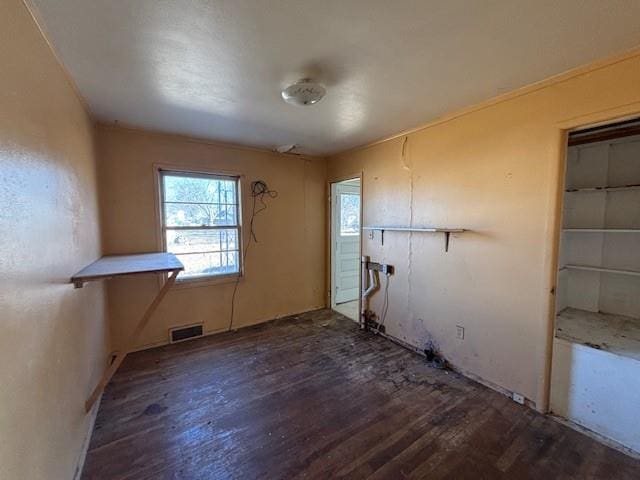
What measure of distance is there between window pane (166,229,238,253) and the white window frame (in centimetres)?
5

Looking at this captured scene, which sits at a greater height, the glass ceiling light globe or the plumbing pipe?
the glass ceiling light globe

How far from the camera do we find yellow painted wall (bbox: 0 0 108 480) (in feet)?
2.99

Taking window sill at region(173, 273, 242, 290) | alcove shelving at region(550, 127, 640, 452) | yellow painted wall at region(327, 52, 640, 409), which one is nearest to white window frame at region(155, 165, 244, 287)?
window sill at region(173, 273, 242, 290)

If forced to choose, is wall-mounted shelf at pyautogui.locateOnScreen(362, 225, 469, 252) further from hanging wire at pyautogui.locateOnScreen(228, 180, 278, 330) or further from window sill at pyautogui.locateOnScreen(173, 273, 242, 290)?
window sill at pyautogui.locateOnScreen(173, 273, 242, 290)

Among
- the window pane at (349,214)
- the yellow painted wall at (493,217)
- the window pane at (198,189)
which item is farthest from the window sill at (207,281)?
the yellow painted wall at (493,217)

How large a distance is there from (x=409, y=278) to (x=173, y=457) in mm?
2448

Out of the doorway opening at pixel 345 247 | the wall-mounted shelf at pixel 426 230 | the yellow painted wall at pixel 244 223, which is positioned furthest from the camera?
the doorway opening at pixel 345 247

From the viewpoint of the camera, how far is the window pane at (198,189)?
3.12 metres

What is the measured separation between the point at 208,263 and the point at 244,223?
0.66 m

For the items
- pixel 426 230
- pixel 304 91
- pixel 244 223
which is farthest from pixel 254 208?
pixel 426 230

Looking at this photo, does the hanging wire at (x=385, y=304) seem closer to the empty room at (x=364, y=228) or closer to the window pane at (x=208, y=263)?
the empty room at (x=364, y=228)

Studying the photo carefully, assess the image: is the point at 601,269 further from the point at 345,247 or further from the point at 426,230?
the point at 345,247

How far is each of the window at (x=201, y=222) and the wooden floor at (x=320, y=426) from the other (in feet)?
3.60

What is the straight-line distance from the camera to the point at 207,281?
3.35 metres
